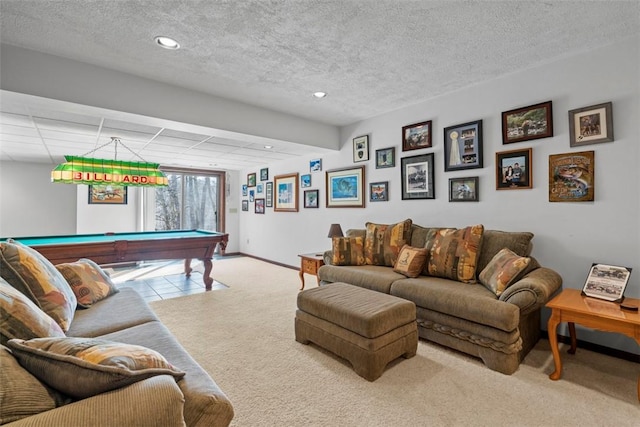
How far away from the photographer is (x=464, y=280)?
8.92ft

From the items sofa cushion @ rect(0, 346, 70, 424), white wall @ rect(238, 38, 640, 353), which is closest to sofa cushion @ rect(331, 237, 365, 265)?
white wall @ rect(238, 38, 640, 353)

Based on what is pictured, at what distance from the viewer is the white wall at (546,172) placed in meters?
2.34

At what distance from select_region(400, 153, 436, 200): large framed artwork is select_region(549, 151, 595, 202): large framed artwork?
116 cm

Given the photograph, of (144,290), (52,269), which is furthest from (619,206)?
(144,290)

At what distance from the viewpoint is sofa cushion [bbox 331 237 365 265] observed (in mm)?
3568

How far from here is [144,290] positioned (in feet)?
14.3

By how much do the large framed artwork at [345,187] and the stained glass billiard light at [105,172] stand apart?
2.53 m

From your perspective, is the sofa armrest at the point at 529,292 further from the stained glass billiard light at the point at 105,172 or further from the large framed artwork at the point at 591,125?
the stained glass billiard light at the point at 105,172

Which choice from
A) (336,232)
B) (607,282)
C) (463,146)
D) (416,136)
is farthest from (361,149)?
(607,282)

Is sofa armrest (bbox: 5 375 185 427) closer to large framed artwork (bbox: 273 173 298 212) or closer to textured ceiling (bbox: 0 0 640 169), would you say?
textured ceiling (bbox: 0 0 640 169)

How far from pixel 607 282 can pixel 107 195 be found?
7.90 m

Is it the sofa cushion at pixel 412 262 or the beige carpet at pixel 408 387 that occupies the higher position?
the sofa cushion at pixel 412 262

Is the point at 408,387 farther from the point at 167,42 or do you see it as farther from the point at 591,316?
the point at 167,42

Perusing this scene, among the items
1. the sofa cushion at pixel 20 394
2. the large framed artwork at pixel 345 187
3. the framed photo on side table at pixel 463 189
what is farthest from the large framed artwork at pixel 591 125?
the sofa cushion at pixel 20 394
